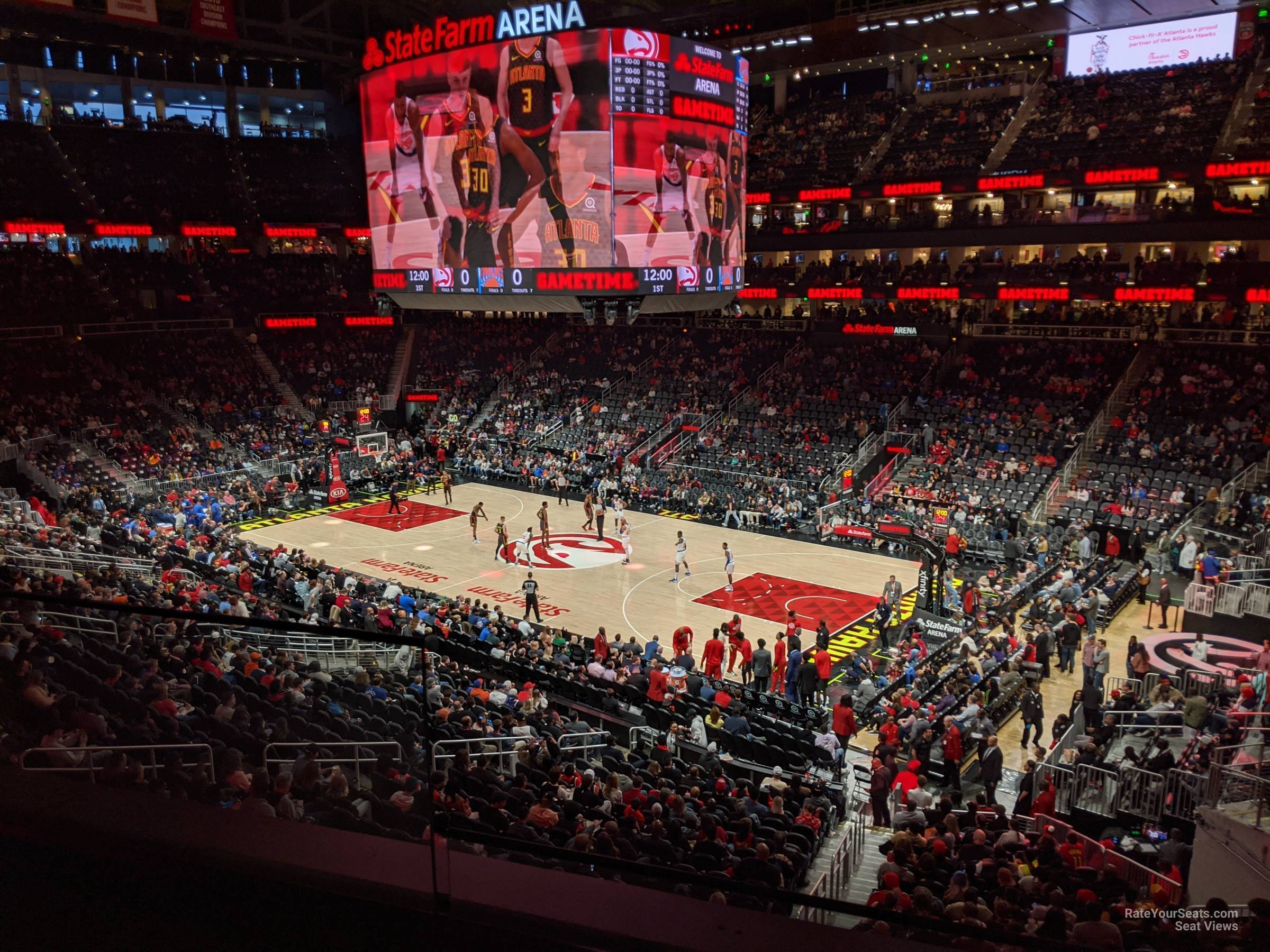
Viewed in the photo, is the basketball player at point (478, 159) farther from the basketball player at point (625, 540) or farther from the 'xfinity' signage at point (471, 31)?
the basketball player at point (625, 540)

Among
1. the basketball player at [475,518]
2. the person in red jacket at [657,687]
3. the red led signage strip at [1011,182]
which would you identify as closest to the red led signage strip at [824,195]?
the red led signage strip at [1011,182]

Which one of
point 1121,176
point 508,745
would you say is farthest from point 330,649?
point 1121,176

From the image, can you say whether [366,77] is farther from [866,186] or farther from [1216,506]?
[1216,506]

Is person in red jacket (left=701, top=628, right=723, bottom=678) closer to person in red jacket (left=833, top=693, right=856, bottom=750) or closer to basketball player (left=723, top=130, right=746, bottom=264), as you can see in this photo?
person in red jacket (left=833, top=693, right=856, bottom=750)

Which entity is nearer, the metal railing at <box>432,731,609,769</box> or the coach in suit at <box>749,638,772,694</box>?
the metal railing at <box>432,731,609,769</box>

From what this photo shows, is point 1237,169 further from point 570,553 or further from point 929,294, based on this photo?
point 570,553

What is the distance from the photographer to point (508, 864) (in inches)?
103

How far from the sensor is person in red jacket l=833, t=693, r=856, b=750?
558 inches

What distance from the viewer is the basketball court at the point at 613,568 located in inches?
872

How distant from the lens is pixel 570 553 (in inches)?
1093

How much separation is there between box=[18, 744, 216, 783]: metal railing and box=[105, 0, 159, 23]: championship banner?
3231cm

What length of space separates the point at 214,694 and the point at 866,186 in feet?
125

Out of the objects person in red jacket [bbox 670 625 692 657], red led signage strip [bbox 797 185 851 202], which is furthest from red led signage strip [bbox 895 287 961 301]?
person in red jacket [bbox 670 625 692 657]

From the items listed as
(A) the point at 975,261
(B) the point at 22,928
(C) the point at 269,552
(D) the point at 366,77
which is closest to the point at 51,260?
(D) the point at 366,77
